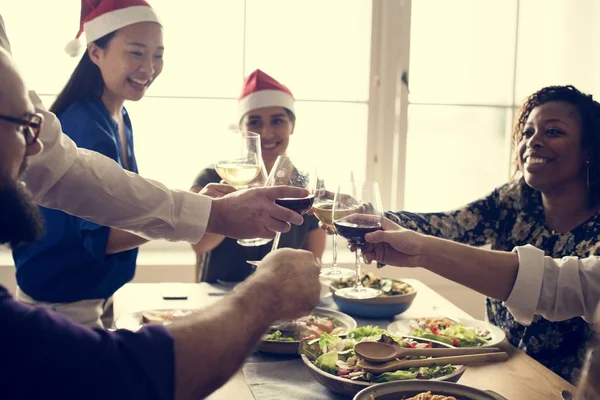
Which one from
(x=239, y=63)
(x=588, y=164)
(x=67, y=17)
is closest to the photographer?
(x=588, y=164)

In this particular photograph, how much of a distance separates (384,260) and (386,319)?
254 mm

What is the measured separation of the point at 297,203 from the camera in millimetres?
1774

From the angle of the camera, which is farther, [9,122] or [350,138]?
[350,138]

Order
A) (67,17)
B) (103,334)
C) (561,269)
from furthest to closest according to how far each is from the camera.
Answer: (67,17) < (561,269) < (103,334)

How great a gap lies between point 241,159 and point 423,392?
949 millimetres

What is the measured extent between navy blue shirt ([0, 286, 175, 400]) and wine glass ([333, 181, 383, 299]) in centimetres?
73

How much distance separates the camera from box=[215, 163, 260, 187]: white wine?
2113 mm

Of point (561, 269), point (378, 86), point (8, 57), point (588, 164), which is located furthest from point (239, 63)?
point (8, 57)

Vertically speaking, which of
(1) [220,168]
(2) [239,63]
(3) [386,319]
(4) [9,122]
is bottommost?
(3) [386,319]

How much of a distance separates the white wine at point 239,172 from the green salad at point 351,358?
1.92ft

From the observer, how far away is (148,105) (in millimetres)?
3670

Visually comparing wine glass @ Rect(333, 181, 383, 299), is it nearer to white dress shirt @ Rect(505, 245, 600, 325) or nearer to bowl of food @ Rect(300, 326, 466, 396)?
bowl of food @ Rect(300, 326, 466, 396)

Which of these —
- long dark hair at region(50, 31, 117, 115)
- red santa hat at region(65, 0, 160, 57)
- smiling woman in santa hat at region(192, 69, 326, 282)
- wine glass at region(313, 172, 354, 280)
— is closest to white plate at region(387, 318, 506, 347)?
wine glass at region(313, 172, 354, 280)

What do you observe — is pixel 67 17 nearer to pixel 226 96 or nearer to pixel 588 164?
pixel 226 96
